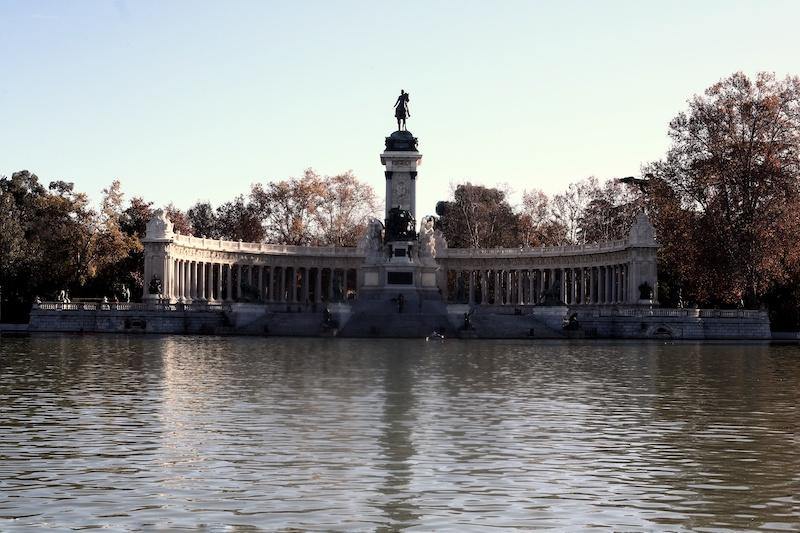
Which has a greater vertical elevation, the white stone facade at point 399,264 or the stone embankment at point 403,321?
the white stone facade at point 399,264

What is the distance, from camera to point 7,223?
119000mm

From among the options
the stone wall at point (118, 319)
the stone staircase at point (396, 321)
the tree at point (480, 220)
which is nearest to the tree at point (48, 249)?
the stone wall at point (118, 319)

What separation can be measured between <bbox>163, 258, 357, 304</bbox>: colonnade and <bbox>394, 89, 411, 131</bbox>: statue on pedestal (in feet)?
58.2

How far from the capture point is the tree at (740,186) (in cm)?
9594

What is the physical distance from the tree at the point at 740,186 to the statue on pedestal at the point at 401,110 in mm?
30872

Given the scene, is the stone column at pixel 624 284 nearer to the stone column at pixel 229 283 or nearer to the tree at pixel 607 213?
the tree at pixel 607 213

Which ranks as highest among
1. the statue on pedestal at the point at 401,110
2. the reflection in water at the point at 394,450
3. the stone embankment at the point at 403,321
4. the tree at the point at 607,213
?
the statue on pedestal at the point at 401,110

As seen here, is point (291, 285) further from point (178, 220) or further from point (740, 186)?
point (740, 186)

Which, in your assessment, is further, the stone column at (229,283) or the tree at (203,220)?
the tree at (203,220)

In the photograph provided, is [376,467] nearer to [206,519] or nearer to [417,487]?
[417,487]

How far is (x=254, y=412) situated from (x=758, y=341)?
221ft

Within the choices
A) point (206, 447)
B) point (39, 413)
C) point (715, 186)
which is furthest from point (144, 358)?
point (715, 186)

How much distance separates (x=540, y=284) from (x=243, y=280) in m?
34.4

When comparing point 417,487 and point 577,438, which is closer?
point 417,487
